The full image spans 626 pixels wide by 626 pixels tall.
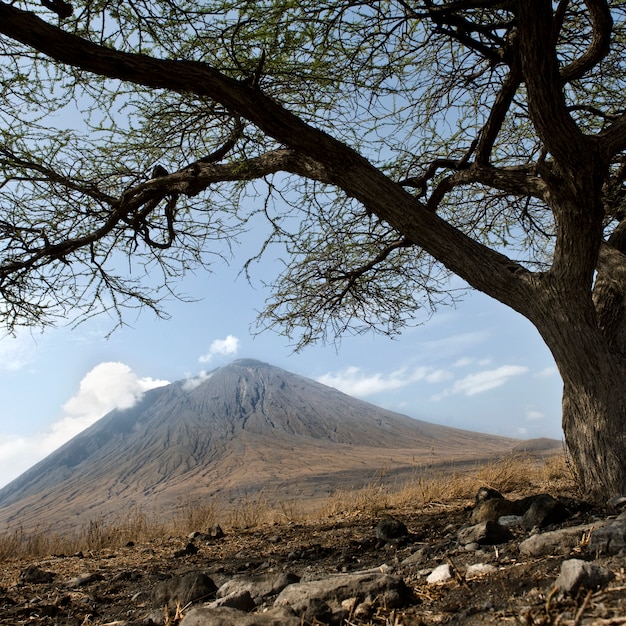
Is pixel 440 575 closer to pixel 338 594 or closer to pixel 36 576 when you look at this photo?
pixel 338 594

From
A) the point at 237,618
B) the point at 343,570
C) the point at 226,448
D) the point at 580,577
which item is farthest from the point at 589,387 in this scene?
the point at 226,448

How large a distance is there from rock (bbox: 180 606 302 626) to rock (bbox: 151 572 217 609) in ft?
3.16

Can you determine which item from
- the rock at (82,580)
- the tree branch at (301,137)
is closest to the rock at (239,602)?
the rock at (82,580)

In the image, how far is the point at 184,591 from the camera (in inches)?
118

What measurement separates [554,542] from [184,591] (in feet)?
6.65

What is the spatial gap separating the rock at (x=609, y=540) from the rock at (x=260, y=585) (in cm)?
147

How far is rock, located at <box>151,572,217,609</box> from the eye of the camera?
2957 millimetres

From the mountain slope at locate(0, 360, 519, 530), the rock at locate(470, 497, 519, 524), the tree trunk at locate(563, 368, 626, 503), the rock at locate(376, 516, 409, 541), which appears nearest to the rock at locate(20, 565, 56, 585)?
the rock at locate(376, 516, 409, 541)

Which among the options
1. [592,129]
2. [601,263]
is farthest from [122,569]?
[592,129]

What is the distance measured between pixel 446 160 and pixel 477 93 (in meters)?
0.91

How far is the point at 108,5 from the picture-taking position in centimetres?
487

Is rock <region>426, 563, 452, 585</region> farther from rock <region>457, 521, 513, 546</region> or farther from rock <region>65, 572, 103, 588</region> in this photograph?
rock <region>65, 572, 103, 588</region>

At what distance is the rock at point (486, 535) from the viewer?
3.18m

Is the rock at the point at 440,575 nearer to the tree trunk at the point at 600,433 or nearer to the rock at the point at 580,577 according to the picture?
the rock at the point at 580,577
